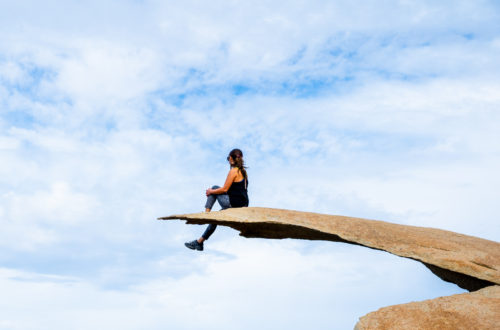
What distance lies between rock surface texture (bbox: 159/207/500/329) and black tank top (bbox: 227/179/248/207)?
92 cm

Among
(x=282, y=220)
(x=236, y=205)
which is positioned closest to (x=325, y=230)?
(x=282, y=220)

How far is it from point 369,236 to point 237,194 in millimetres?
2788

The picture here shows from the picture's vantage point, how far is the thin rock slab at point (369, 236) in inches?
392

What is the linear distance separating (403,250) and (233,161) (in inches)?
147

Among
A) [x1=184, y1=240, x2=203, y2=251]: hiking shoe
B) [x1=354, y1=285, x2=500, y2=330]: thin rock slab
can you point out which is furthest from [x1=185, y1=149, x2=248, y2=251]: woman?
[x1=354, y1=285, x2=500, y2=330]: thin rock slab

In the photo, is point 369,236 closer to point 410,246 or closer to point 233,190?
point 410,246

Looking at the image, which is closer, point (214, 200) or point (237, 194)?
point (237, 194)

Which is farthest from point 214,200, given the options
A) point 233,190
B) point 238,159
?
point 238,159

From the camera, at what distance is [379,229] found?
10.6 m

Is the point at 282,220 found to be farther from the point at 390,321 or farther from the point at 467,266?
the point at 467,266

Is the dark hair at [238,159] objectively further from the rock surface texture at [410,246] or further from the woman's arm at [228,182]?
the rock surface texture at [410,246]

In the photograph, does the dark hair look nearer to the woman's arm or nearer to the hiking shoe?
the woman's arm

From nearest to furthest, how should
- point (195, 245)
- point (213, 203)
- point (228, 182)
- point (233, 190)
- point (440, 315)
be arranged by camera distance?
1. point (440, 315)
2. point (228, 182)
3. point (233, 190)
4. point (213, 203)
5. point (195, 245)

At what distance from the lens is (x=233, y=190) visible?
1146cm
